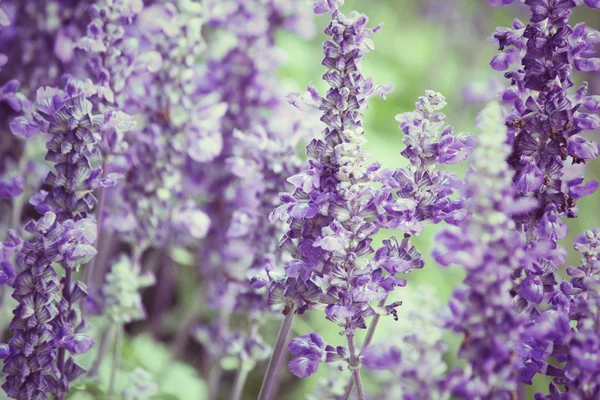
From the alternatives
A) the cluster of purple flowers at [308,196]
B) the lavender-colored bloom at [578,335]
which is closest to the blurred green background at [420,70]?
the cluster of purple flowers at [308,196]

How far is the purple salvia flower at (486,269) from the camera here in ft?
3.12

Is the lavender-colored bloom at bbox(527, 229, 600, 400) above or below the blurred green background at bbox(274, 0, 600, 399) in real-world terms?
below

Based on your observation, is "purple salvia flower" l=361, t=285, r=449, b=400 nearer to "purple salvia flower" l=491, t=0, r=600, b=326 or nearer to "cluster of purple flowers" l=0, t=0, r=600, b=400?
"cluster of purple flowers" l=0, t=0, r=600, b=400

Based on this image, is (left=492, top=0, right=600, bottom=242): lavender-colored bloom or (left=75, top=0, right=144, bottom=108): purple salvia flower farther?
(left=75, top=0, right=144, bottom=108): purple salvia flower

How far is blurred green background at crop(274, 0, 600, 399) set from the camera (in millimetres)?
2926

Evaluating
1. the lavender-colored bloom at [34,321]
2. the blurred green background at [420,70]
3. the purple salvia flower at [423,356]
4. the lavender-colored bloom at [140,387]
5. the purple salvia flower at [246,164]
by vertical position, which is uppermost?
the blurred green background at [420,70]

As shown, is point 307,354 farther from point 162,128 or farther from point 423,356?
point 162,128

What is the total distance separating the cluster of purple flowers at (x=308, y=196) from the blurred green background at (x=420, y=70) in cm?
82

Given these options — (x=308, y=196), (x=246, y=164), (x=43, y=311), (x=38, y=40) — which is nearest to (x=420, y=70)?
(x=246, y=164)

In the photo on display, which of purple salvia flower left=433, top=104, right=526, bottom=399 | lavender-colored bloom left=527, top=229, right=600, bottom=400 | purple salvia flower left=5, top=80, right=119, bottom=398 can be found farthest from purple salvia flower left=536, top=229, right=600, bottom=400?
purple salvia flower left=5, top=80, right=119, bottom=398

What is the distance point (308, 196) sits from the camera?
→ 4.31 ft

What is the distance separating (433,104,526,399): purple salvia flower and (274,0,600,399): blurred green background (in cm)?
154

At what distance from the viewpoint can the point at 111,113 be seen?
143 centimetres

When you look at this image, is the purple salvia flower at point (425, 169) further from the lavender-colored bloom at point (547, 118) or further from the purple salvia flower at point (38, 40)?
the purple salvia flower at point (38, 40)
